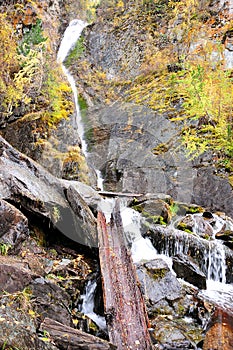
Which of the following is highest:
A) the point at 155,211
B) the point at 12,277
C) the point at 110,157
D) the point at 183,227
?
the point at 110,157

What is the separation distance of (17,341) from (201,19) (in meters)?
25.3

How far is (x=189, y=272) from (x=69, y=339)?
412cm

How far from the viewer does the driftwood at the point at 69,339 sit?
2730mm

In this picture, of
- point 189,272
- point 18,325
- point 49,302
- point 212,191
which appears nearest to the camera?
point 18,325

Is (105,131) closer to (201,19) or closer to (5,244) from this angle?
(201,19)

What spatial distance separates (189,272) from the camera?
20.5 ft

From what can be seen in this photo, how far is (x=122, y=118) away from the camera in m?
18.0

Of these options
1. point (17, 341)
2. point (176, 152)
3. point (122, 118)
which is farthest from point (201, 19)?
point (17, 341)

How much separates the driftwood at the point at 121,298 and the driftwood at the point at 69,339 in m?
0.53

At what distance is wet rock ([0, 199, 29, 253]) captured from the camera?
416 centimetres

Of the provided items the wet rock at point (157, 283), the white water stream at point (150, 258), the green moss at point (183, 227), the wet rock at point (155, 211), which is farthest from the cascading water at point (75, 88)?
the green moss at point (183, 227)

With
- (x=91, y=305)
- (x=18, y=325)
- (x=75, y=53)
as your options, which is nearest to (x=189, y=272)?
(x=91, y=305)

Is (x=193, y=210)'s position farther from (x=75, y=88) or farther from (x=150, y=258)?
(x=75, y=88)

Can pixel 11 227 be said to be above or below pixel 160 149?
below
